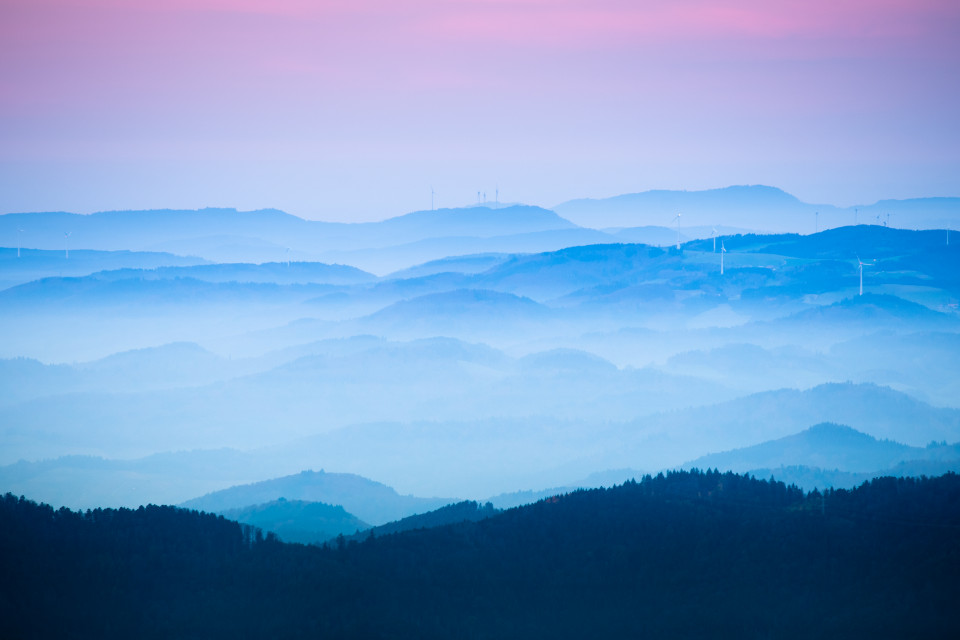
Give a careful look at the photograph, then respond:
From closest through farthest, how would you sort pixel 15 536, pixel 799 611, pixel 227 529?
pixel 799 611 < pixel 15 536 < pixel 227 529

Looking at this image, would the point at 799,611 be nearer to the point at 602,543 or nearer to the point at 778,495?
the point at 602,543

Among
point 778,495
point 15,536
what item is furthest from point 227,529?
point 778,495

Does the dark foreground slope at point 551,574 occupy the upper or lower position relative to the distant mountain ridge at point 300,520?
upper

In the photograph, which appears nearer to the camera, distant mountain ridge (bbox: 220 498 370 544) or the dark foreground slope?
the dark foreground slope

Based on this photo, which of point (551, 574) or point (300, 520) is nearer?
point (551, 574)

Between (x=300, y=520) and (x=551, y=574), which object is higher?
(x=551, y=574)

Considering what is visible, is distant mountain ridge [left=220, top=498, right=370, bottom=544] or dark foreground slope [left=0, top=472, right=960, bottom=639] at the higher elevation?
dark foreground slope [left=0, top=472, right=960, bottom=639]

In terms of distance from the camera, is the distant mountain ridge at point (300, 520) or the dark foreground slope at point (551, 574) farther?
the distant mountain ridge at point (300, 520)

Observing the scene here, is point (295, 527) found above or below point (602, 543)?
below
